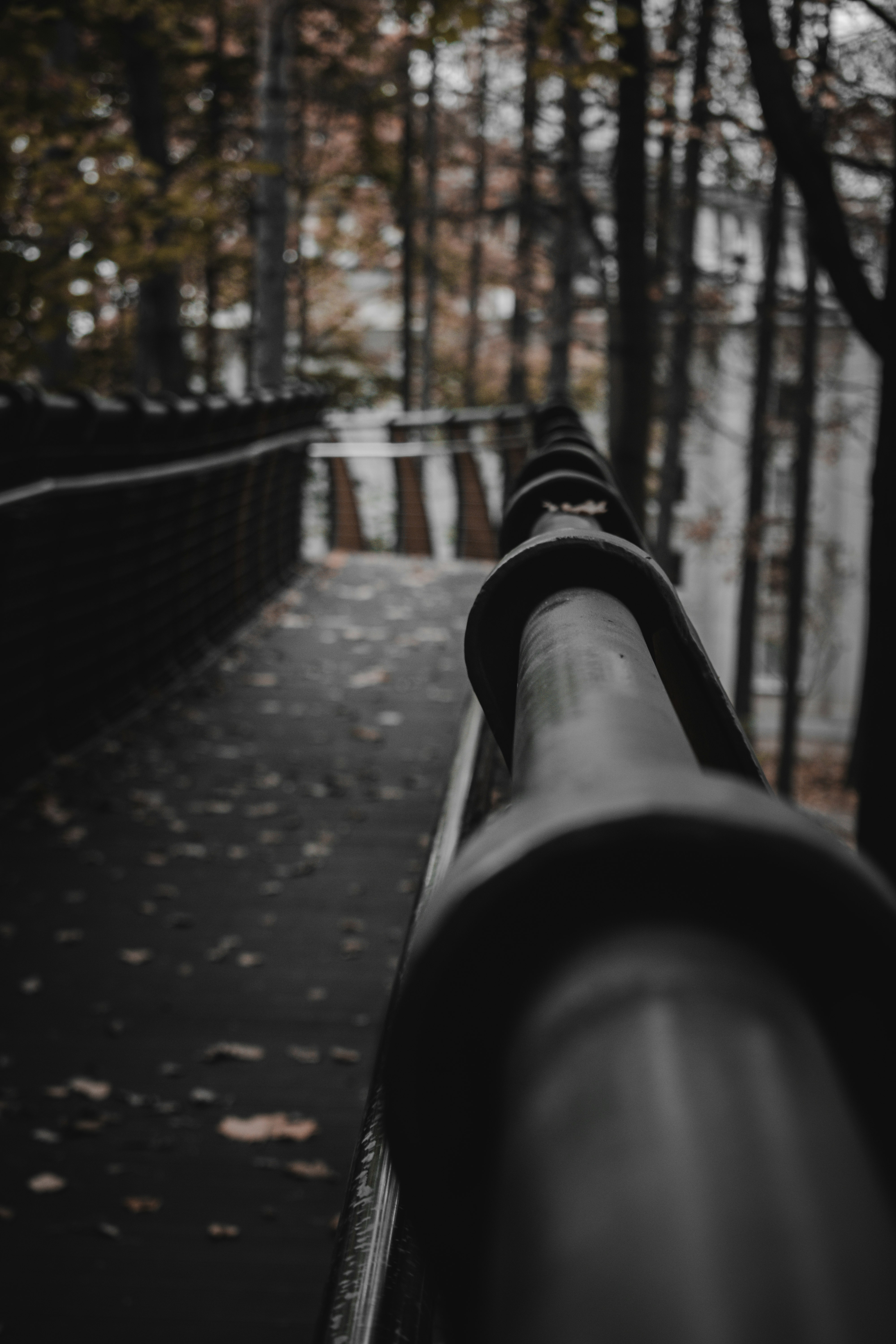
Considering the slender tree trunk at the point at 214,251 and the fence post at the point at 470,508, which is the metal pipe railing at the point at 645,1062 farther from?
the slender tree trunk at the point at 214,251

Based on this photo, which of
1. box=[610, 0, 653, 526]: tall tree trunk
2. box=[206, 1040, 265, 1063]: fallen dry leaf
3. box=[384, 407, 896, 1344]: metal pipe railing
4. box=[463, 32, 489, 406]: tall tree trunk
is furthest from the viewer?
box=[463, 32, 489, 406]: tall tree trunk

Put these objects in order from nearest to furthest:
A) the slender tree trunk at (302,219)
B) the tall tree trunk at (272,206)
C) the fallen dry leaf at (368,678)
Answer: the fallen dry leaf at (368,678) → the tall tree trunk at (272,206) → the slender tree trunk at (302,219)

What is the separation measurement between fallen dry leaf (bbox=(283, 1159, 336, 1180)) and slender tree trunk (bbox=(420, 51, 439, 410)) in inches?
969

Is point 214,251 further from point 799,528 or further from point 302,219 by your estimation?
point 799,528

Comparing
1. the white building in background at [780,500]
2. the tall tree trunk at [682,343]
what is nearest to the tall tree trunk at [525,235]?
the tall tree trunk at [682,343]

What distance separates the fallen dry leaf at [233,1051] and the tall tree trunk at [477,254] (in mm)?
25496

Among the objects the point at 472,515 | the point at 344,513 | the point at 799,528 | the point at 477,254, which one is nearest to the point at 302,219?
the point at 477,254

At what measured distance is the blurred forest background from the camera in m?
7.25

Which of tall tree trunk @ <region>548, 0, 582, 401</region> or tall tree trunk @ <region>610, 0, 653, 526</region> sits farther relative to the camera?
tall tree trunk @ <region>548, 0, 582, 401</region>

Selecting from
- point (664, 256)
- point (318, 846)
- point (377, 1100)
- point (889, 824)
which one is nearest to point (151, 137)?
point (664, 256)

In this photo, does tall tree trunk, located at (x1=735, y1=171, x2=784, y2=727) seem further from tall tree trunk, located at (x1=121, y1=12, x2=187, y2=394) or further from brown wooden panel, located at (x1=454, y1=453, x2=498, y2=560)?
tall tree trunk, located at (x1=121, y1=12, x2=187, y2=394)

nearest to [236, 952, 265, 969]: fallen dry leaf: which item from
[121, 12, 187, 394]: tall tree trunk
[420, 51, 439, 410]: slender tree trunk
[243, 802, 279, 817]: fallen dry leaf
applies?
[243, 802, 279, 817]: fallen dry leaf

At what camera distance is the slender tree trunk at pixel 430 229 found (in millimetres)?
27453

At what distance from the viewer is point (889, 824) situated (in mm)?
5309
